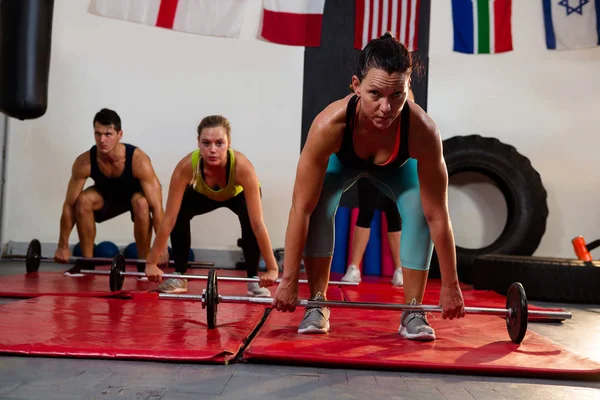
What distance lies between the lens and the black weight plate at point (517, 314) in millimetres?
2189

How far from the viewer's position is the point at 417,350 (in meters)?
2.07

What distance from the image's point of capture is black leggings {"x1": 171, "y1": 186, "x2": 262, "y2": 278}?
3516 mm

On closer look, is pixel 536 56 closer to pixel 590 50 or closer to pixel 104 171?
pixel 590 50

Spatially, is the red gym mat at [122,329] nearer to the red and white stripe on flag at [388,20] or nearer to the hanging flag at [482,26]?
the red and white stripe on flag at [388,20]

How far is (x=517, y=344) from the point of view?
225 cm

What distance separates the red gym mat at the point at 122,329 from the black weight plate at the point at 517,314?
1007mm

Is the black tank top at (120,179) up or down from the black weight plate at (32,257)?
up

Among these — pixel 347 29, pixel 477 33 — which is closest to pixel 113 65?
pixel 347 29

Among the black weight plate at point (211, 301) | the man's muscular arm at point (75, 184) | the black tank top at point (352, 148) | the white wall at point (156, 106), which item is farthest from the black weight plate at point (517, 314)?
the white wall at point (156, 106)

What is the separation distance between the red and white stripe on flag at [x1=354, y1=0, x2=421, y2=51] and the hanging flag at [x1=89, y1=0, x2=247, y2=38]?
1.22 metres

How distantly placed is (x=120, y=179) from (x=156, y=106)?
1.81 m

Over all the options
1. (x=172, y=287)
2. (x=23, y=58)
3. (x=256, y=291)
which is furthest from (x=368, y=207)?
(x=23, y=58)

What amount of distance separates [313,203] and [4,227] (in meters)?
4.59

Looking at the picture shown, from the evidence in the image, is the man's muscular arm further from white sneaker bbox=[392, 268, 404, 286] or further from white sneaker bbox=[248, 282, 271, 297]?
white sneaker bbox=[392, 268, 404, 286]
